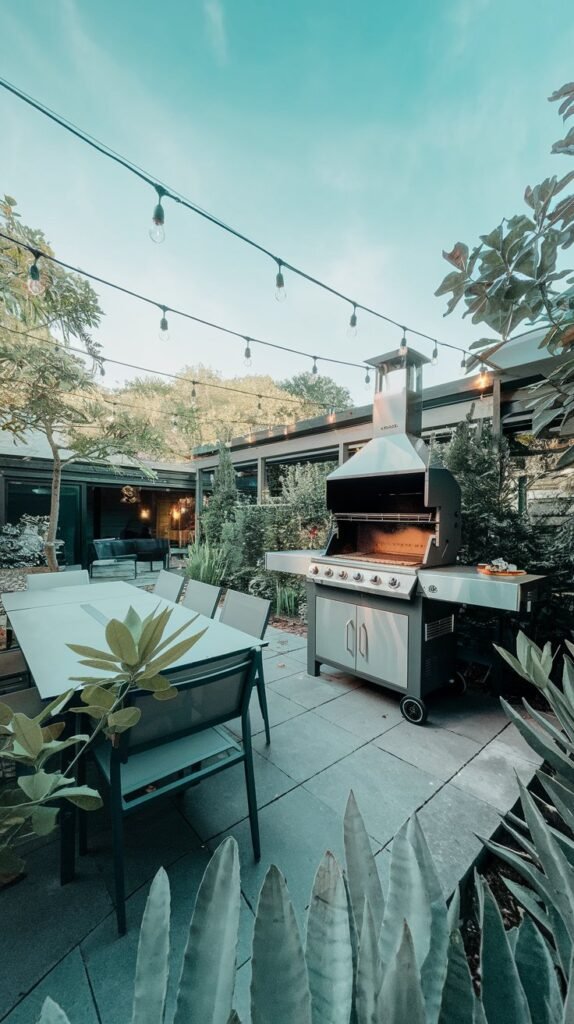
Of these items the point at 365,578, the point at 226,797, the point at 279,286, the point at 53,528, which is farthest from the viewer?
the point at 53,528

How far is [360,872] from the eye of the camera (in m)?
0.59

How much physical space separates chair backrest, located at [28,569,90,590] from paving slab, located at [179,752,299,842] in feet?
8.55

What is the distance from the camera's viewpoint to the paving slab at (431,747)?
222 cm

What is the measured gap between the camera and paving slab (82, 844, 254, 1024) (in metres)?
1.16

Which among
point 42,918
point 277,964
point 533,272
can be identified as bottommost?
point 42,918

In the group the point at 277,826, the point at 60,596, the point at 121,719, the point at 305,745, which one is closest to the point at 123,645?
the point at 121,719

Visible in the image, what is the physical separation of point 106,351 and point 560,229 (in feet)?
18.6

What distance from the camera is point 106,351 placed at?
5.62 metres

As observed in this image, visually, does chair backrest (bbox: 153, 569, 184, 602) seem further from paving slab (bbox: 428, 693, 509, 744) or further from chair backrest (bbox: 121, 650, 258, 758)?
paving slab (bbox: 428, 693, 509, 744)

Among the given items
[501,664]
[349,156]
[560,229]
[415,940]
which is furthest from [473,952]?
[349,156]

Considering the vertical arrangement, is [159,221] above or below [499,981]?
above

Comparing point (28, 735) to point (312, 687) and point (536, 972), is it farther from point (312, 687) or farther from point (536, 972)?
point (312, 687)

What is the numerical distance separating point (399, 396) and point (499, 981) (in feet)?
10.6

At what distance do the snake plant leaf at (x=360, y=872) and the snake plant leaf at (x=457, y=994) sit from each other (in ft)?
0.48
